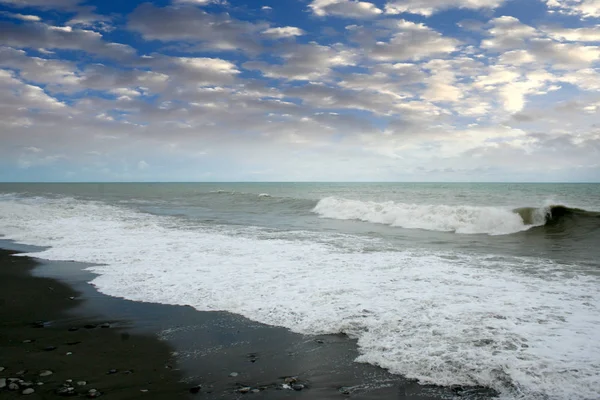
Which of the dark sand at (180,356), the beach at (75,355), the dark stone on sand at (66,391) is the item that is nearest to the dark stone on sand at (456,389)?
the dark sand at (180,356)

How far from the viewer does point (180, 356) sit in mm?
4879

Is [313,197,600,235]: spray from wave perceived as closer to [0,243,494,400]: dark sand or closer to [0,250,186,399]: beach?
[0,243,494,400]: dark sand

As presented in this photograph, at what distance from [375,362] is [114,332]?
12.4ft

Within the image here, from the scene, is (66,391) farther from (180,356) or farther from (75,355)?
(180,356)

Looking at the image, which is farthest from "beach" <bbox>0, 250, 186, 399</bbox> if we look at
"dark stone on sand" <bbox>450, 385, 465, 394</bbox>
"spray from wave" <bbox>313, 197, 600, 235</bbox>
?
"spray from wave" <bbox>313, 197, 600, 235</bbox>

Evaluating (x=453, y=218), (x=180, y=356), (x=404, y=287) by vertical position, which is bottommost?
(x=180, y=356)

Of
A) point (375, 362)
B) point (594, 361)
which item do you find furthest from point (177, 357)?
point (594, 361)

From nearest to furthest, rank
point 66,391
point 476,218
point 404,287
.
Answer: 1. point 66,391
2. point 404,287
3. point 476,218

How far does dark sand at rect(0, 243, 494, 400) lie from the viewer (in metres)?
4.04

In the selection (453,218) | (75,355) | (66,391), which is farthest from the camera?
(453,218)

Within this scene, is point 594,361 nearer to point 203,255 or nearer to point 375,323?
point 375,323

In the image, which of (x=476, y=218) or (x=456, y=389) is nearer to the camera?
(x=456, y=389)

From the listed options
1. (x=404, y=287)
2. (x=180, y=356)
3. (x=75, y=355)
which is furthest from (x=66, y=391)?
(x=404, y=287)

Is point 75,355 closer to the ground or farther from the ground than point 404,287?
closer to the ground
